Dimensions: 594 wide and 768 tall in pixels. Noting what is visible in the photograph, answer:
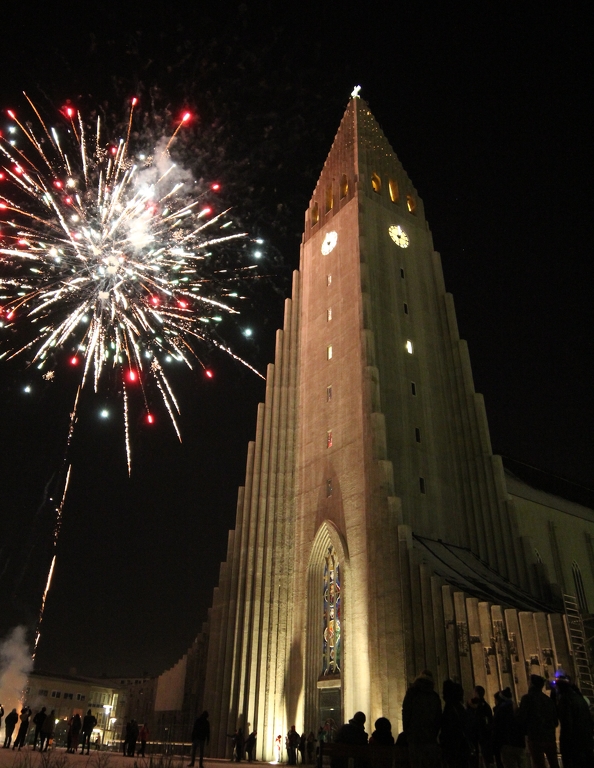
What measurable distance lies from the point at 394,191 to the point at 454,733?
35.5 metres

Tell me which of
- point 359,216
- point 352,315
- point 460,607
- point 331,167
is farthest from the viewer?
point 331,167

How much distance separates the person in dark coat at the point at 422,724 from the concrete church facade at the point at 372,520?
13.3m

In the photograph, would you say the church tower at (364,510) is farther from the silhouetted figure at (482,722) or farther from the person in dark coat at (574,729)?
the person in dark coat at (574,729)

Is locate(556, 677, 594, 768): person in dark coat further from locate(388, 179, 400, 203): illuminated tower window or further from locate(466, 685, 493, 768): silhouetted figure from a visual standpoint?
locate(388, 179, 400, 203): illuminated tower window

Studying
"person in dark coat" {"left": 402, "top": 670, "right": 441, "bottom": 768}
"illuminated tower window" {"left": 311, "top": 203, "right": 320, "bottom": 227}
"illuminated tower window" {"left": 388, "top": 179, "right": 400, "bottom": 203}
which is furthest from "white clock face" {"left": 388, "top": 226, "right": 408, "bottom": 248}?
"person in dark coat" {"left": 402, "top": 670, "right": 441, "bottom": 768}

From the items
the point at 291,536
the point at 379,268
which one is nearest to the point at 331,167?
the point at 379,268

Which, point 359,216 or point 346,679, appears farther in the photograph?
point 359,216

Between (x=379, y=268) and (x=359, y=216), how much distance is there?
3.44m

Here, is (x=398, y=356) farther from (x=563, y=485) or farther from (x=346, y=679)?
(x=563, y=485)

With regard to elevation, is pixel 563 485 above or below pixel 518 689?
above

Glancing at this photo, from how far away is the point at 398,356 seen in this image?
32.2 meters

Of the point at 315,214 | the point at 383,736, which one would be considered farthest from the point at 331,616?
the point at 315,214

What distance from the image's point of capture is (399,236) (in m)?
37.2

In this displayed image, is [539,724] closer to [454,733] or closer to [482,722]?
[454,733]
